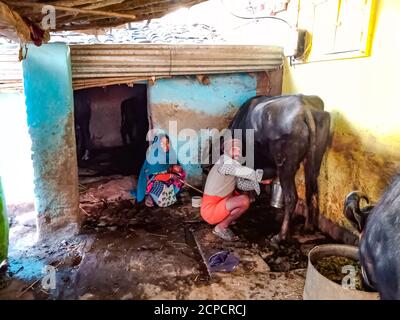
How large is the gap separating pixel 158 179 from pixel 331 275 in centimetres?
348

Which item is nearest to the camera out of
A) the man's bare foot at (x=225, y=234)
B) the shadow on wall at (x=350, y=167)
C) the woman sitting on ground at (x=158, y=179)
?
the shadow on wall at (x=350, y=167)

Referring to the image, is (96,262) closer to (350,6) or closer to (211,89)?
(211,89)

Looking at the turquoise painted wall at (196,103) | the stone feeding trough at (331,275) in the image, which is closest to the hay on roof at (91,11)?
the turquoise painted wall at (196,103)

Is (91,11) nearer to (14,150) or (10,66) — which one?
(10,66)

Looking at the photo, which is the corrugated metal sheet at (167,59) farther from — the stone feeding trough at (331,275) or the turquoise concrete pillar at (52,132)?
the stone feeding trough at (331,275)

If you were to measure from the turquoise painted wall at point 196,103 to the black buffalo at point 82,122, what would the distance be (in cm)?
387

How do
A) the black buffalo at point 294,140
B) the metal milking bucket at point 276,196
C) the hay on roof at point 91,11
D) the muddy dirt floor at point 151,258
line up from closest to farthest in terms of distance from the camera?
the hay on roof at point 91,11 < the muddy dirt floor at point 151,258 < the black buffalo at point 294,140 < the metal milking bucket at point 276,196

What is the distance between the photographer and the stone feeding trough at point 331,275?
2541mm

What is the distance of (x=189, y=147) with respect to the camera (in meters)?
6.35

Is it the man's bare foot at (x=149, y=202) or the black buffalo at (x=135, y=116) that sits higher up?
the black buffalo at (x=135, y=116)

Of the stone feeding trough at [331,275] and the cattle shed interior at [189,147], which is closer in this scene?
the stone feeding trough at [331,275]

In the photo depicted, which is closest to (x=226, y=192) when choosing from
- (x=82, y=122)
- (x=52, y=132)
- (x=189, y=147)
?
(x=189, y=147)

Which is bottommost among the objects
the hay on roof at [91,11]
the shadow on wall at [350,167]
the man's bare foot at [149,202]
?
the man's bare foot at [149,202]

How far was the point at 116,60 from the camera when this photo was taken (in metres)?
4.91
